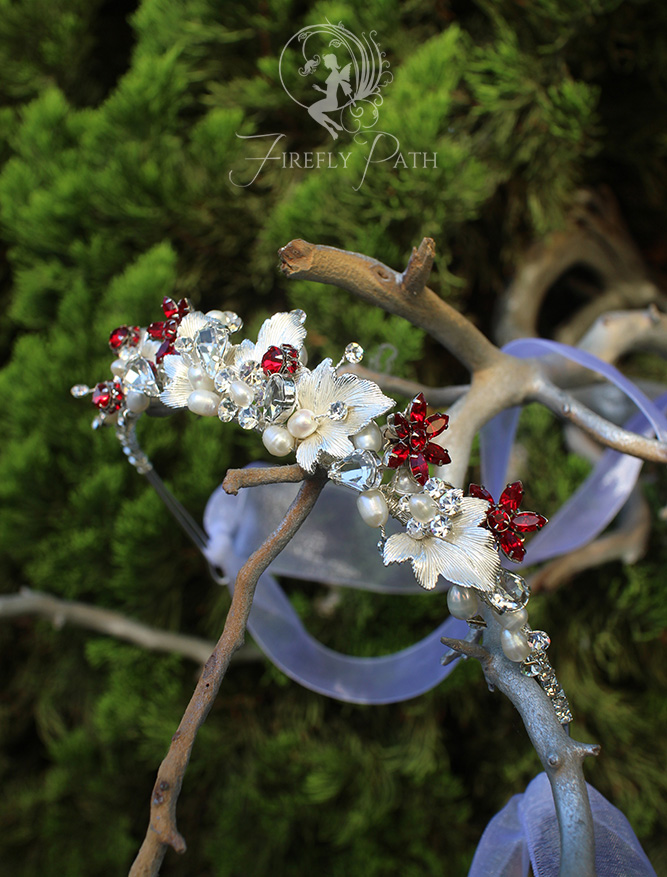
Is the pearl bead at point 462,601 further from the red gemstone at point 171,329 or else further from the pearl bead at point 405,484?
the red gemstone at point 171,329

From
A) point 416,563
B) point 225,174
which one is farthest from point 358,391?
point 225,174

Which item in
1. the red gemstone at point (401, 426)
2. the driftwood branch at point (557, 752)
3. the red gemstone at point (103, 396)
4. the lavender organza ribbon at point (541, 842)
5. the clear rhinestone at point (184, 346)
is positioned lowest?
the lavender organza ribbon at point (541, 842)

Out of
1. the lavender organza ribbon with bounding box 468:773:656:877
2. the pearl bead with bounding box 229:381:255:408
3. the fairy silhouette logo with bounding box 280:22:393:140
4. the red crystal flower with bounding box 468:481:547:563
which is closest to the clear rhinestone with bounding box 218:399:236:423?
the pearl bead with bounding box 229:381:255:408

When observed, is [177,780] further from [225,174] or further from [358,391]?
Result: [225,174]

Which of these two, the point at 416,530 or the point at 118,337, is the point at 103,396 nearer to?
the point at 118,337

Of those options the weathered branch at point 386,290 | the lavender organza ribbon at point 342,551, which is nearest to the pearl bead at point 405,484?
the weathered branch at point 386,290

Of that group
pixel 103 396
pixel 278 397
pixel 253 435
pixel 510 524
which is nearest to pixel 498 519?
pixel 510 524

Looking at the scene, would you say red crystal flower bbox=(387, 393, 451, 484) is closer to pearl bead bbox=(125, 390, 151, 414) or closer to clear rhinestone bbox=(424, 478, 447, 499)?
clear rhinestone bbox=(424, 478, 447, 499)
